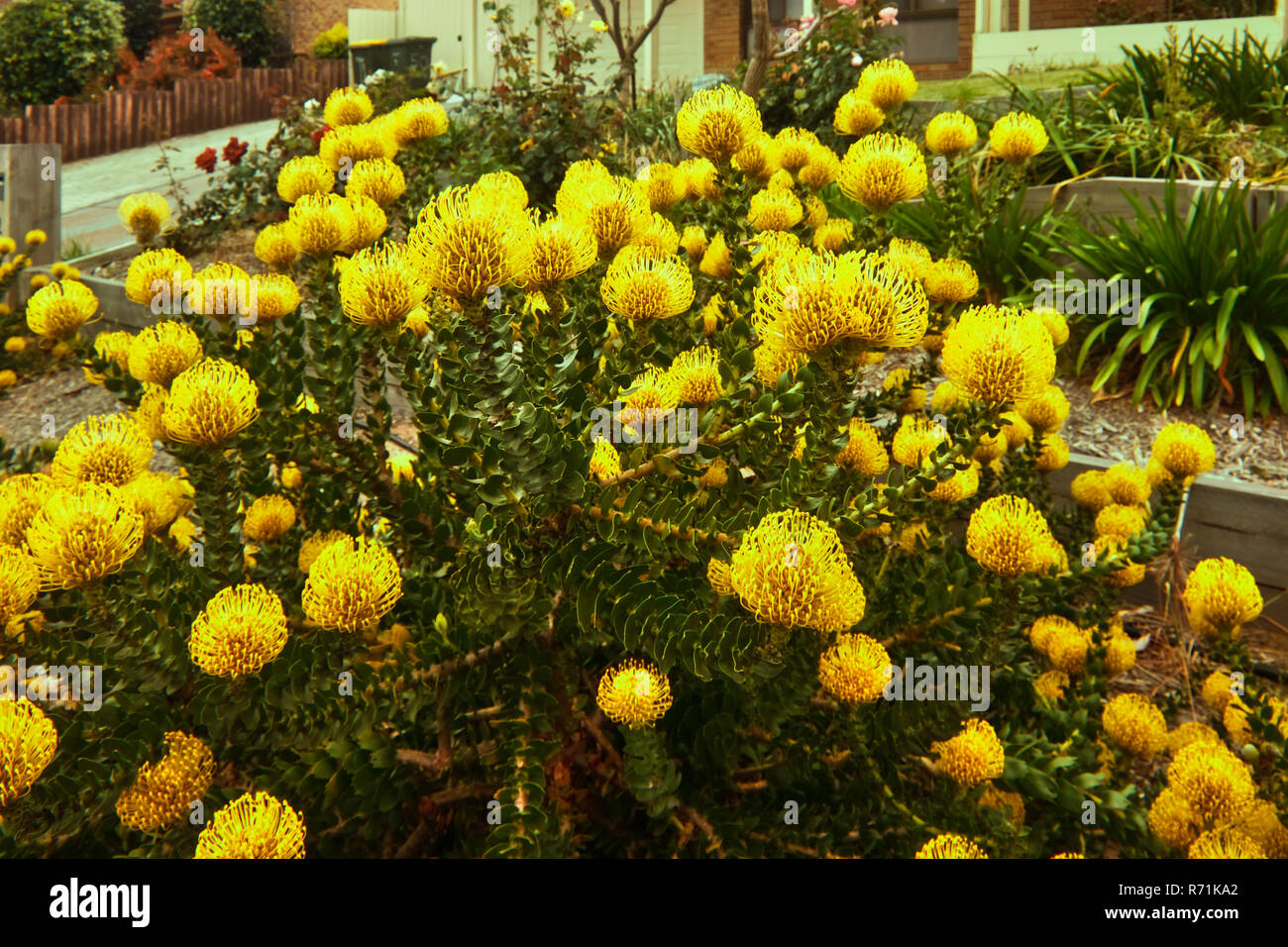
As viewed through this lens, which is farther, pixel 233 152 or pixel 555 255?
pixel 233 152

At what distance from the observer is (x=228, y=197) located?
8.55 m

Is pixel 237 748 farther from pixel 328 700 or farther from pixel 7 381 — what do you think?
pixel 7 381

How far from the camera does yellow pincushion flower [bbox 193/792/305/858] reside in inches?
38.2

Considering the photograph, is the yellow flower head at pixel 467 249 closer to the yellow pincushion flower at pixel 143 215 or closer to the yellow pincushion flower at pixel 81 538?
the yellow pincushion flower at pixel 81 538

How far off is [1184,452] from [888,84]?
1.03 m

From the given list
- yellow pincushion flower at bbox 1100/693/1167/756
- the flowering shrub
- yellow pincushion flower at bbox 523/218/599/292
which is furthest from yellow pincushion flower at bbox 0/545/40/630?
yellow pincushion flower at bbox 1100/693/1167/756

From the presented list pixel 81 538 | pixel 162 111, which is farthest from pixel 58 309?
pixel 162 111

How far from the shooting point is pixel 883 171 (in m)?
1.59

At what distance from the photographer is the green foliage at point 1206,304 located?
3725 millimetres

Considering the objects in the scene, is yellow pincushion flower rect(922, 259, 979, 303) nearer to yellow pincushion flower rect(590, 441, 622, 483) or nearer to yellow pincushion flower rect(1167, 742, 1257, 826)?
yellow pincushion flower rect(590, 441, 622, 483)

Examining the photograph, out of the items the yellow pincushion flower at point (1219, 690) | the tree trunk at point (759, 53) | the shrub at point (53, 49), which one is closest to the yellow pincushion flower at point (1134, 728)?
the yellow pincushion flower at point (1219, 690)

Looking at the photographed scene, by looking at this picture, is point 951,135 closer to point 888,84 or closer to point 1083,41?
point 888,84

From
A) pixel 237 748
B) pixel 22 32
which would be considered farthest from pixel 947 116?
pixel 22 32

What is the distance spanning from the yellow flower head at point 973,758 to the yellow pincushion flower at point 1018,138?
127 centimetres
